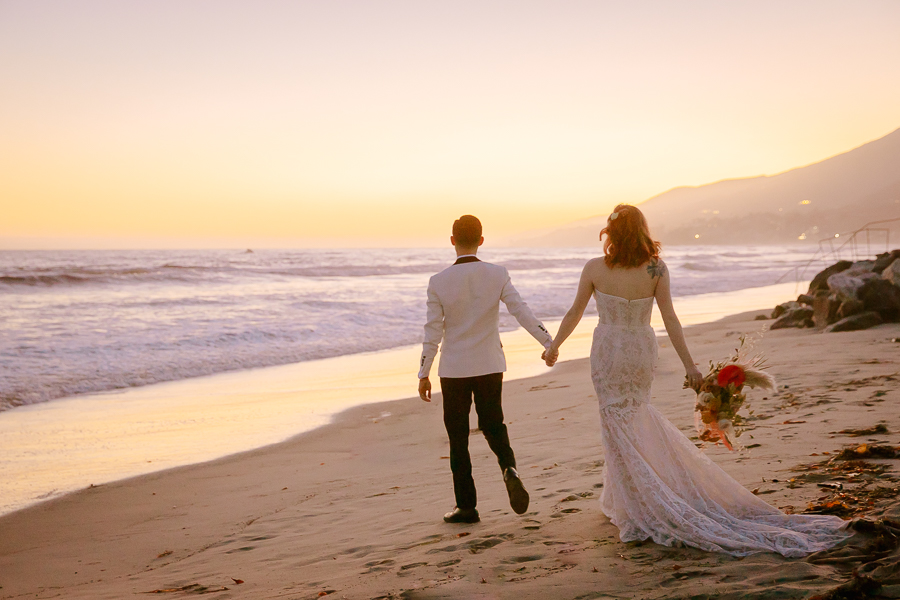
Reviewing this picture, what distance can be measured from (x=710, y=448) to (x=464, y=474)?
2.28 m

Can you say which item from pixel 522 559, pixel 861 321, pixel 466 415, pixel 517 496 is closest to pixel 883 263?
pixel 861 321

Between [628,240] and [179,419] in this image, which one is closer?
[628,240]

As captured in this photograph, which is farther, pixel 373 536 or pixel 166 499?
pixel 166 499

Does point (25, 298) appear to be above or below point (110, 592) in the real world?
above

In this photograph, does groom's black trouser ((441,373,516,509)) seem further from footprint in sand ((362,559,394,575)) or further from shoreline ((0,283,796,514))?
shoreline ((0,283,796,514))

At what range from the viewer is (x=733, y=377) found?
3.70 meters

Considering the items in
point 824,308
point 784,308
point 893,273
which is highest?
point 893,273

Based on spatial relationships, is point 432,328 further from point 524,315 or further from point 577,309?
point 577,309

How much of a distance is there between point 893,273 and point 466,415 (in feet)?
33.0

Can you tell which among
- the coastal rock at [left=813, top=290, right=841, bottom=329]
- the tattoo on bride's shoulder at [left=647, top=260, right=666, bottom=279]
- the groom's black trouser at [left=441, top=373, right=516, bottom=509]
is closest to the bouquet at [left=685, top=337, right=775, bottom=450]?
the tattoo on bride's shoulder at [left=647, top=260, right=666, bottom=279]

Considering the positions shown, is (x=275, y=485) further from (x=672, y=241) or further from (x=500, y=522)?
(x=672, y=241)

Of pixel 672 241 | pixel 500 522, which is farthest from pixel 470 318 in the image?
pixel 672 241

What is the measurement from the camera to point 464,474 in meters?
4.34

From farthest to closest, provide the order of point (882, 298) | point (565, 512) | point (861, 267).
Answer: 1. point (861, 267)
2. point (882, 298)
3. point (565, 512)
